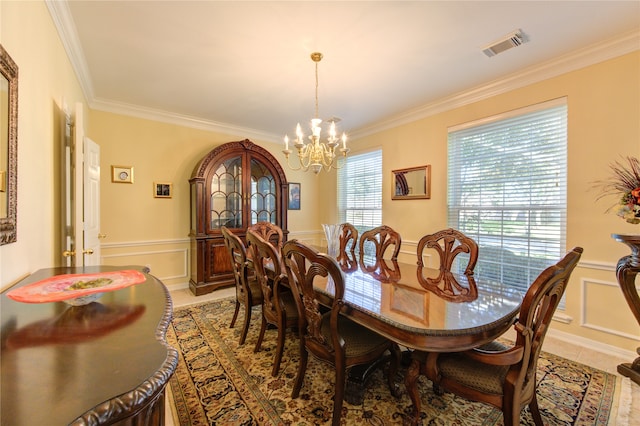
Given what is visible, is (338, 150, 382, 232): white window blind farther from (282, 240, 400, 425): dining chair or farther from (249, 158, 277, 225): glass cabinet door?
(282, 240, 400, 425): dining chair

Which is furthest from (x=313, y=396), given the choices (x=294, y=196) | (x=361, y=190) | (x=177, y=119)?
(x=177, y=119)

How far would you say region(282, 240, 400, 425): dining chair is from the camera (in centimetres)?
143

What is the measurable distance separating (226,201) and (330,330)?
3.02m

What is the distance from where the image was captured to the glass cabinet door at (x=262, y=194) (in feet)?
14.1

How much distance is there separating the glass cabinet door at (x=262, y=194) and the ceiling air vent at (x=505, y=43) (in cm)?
321

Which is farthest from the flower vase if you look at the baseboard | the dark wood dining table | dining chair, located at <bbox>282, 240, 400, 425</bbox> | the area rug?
the baseboard

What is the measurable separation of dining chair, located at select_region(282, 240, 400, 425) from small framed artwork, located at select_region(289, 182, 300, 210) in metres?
3.43

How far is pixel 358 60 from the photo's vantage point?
2465 millimetres

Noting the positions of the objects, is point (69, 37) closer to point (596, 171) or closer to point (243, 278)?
point (243, 278)

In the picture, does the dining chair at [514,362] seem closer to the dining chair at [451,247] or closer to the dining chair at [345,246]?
the dining chair at [451,247]

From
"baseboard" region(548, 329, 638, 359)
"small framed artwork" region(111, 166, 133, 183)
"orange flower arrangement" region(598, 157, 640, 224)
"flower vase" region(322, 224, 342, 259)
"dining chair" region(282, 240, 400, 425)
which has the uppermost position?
"small framed artwork" region(111, 166, 133, 183)

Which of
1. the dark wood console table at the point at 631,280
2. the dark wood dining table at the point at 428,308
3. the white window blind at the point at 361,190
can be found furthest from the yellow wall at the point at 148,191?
the dark wood console table at the point at 631,280

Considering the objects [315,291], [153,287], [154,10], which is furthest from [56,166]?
[315,291]

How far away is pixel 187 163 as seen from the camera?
4082mm
